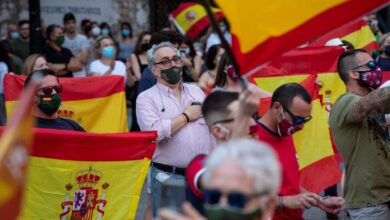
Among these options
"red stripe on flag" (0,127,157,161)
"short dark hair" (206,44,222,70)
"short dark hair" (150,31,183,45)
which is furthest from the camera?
"short dark hair" (206,44,222,70)

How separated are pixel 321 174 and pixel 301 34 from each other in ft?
13.5

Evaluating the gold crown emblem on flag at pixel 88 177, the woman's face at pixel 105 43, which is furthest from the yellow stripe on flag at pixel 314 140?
the woman's face at pixel 105 43

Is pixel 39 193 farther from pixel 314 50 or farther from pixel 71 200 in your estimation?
pixel 314 50

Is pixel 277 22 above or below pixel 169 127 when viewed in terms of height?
above

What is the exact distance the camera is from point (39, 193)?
7000mm

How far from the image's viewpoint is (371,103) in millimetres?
6137

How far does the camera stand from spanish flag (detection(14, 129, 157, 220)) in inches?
275

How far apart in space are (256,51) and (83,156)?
2685 mm

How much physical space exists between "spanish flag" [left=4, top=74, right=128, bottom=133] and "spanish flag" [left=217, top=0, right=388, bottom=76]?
5030mm

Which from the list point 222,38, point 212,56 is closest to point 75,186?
point 222,38

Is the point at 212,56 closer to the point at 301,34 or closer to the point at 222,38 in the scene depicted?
the point at 301,34

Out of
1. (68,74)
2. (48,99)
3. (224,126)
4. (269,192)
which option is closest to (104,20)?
(68,74)

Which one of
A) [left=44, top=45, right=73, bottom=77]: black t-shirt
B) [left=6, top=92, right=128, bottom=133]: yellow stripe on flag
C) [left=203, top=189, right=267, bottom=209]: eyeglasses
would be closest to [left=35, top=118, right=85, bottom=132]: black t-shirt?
[left=6, top=92, right=128, bottom=133]: yellow stripe on flag

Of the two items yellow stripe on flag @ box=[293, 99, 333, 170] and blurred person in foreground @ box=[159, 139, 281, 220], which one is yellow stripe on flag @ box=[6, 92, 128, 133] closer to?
yellow stripe on flag @ box=[293, 99, 333, 170]
